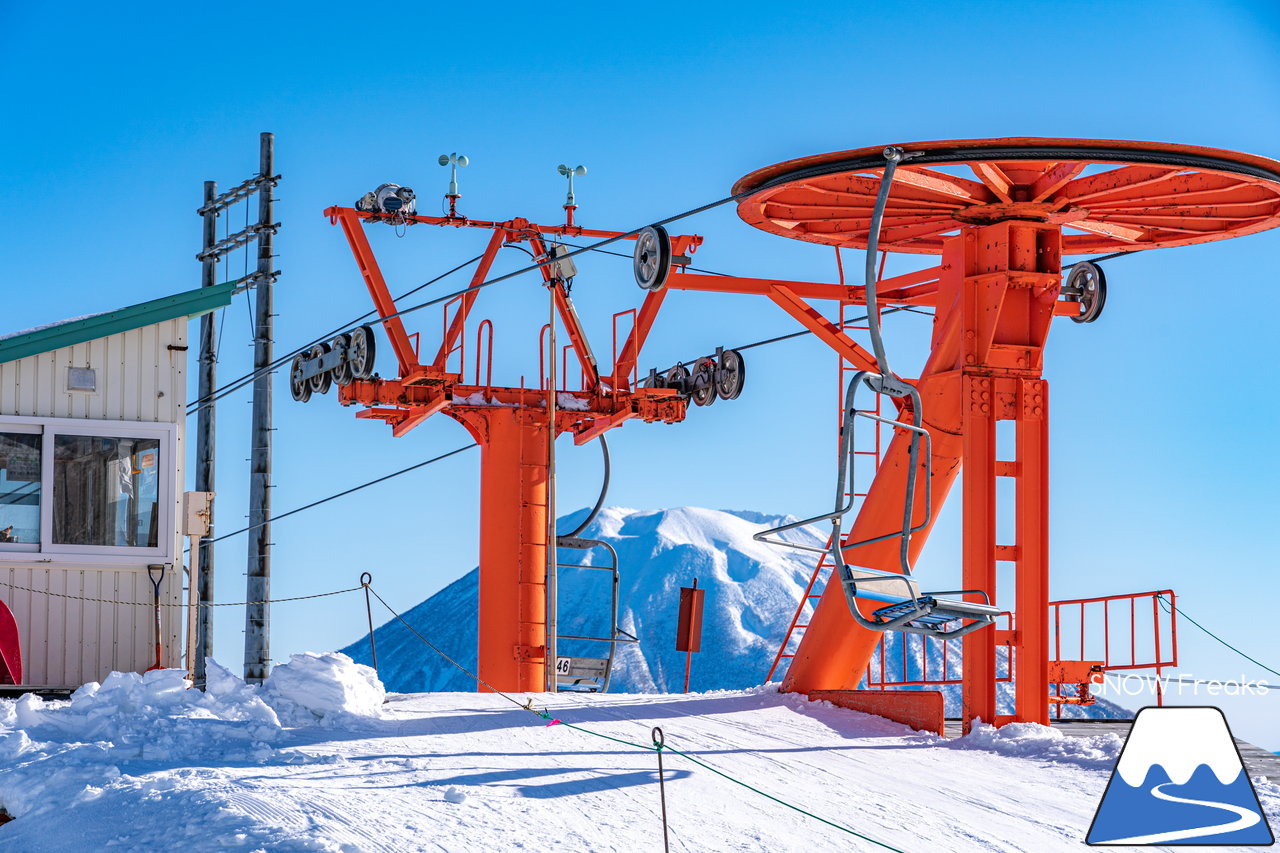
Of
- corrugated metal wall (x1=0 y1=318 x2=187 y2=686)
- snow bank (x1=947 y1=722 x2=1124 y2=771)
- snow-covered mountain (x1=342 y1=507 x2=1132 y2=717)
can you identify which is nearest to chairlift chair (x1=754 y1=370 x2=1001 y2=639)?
snow bank (x1=947 y1=722 x2=1124 y2=771)

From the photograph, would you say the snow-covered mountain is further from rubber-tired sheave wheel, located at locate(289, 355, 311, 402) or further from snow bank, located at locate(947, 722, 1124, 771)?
snow bank, located at locate(947, 722, 1124, 771)

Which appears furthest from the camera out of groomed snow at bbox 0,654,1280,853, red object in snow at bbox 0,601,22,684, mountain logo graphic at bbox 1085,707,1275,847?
red object in snow at bbox 0,601,22,684

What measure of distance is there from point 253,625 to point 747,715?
395 inches

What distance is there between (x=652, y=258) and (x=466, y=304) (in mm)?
7473

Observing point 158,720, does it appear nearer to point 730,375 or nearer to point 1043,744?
point 1043,744

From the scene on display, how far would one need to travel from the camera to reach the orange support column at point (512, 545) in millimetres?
25203

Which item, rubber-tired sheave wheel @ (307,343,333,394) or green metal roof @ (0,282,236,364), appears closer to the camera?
green metal roof @ (0,282,236,364)

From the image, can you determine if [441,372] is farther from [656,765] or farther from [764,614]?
[764,614]

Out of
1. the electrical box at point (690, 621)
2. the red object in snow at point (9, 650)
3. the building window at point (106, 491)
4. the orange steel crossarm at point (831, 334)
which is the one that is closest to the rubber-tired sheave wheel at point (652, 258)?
the orange steel crossarm at point (831, 334)

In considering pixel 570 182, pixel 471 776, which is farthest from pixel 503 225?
pixel 471 776

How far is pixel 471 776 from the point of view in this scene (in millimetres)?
11898

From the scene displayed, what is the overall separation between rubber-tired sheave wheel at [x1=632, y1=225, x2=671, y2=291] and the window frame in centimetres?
504

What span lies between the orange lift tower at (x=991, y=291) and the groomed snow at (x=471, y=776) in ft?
5.59

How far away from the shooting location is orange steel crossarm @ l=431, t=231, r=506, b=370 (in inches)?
943
